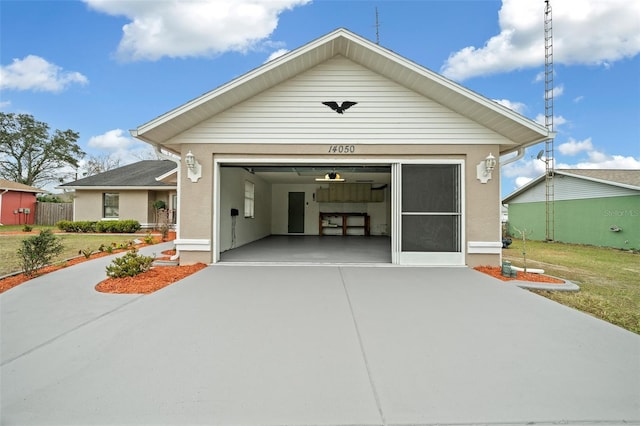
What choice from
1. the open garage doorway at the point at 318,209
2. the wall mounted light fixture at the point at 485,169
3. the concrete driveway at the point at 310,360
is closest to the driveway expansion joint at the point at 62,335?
the concrete driveway at the point at 310,360

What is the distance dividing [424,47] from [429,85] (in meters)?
6.57

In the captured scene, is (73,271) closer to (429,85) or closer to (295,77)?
(295,77)

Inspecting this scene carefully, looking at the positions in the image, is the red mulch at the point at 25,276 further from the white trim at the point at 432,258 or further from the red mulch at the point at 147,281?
the white trim at the point at 432,258

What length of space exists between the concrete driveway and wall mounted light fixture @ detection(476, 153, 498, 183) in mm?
3032

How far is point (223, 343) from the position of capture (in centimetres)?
270

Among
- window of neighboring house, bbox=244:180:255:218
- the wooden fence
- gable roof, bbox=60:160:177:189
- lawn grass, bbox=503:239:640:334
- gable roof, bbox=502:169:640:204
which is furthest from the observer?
the wooden fence

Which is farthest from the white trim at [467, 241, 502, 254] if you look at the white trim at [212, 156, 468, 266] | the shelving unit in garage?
the shelving unit in garage

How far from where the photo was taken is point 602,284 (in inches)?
219

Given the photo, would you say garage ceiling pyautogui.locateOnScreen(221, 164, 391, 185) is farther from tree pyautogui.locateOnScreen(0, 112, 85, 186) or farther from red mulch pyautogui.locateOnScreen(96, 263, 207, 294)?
tree pyautogui.locateOnScreen(0, 112, 85, 186)

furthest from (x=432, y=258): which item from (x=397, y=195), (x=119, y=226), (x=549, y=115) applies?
(x=119, y=226)

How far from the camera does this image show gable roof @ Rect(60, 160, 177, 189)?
1499cm

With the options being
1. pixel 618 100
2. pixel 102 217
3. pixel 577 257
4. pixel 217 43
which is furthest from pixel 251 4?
pixel 618 100

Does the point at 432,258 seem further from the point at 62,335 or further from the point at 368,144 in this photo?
the point at 62,335

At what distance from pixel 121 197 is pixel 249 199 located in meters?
9.30
